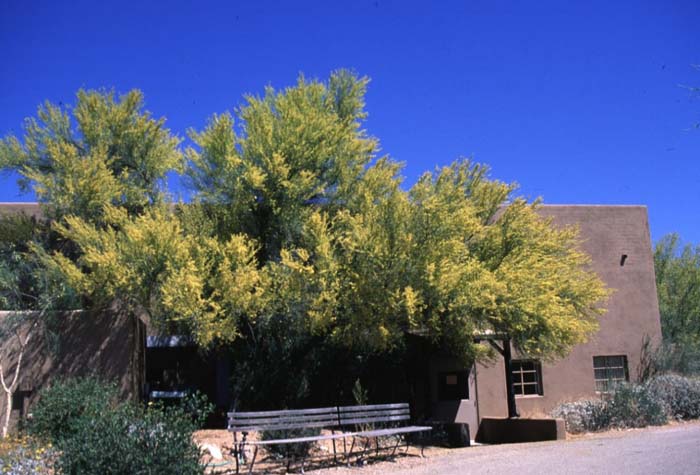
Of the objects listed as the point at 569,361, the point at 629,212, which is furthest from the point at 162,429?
the point at 629,212

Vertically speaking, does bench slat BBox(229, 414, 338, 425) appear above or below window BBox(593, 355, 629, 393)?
below

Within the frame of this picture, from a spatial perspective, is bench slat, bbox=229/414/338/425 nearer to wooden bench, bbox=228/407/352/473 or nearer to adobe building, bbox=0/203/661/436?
wooden bench, bbox=228/407/352/473

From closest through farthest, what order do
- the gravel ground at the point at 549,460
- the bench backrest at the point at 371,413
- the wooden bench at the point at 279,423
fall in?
1. the gravel ground at the point at 549,460
2. the wooden bench at the point at 279,423
3. the bench backrest at the point at 371,413

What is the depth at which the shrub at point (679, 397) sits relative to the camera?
18.9m

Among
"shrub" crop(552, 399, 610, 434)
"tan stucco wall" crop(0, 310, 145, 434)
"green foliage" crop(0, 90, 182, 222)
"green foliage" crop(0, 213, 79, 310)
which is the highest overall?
"green foliage" crop(0, 90, 182, 222)

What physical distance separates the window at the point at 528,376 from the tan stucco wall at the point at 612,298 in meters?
0.24

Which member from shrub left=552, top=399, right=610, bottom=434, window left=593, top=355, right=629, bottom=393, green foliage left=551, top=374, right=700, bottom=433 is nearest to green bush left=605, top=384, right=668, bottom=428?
green foliage left=551, top=374, right=700, bottom=433

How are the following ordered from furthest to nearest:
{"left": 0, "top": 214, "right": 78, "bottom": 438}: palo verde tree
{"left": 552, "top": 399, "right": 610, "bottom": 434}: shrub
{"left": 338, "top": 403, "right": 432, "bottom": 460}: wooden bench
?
{"left": 552, "top": 399, "right": 610, "bottom": 434}: shrub, {"left": 0, "top": 214, "right": 78, "bottom": 438}: palo verde tree, {"left": 338, "top": 403, "right": 432, "bottom": 460}: wooden bench

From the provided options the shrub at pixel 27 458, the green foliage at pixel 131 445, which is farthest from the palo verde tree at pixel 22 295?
the green foliage at pixel 131 445

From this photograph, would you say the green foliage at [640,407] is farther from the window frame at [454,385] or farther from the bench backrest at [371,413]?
the bench backrest at [371,413]

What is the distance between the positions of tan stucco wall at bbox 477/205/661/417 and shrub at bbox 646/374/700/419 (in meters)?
3.34

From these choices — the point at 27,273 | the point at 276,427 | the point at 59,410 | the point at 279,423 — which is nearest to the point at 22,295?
the point at 27,273

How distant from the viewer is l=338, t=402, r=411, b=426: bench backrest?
42.2 ft

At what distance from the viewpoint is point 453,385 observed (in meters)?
20.9
